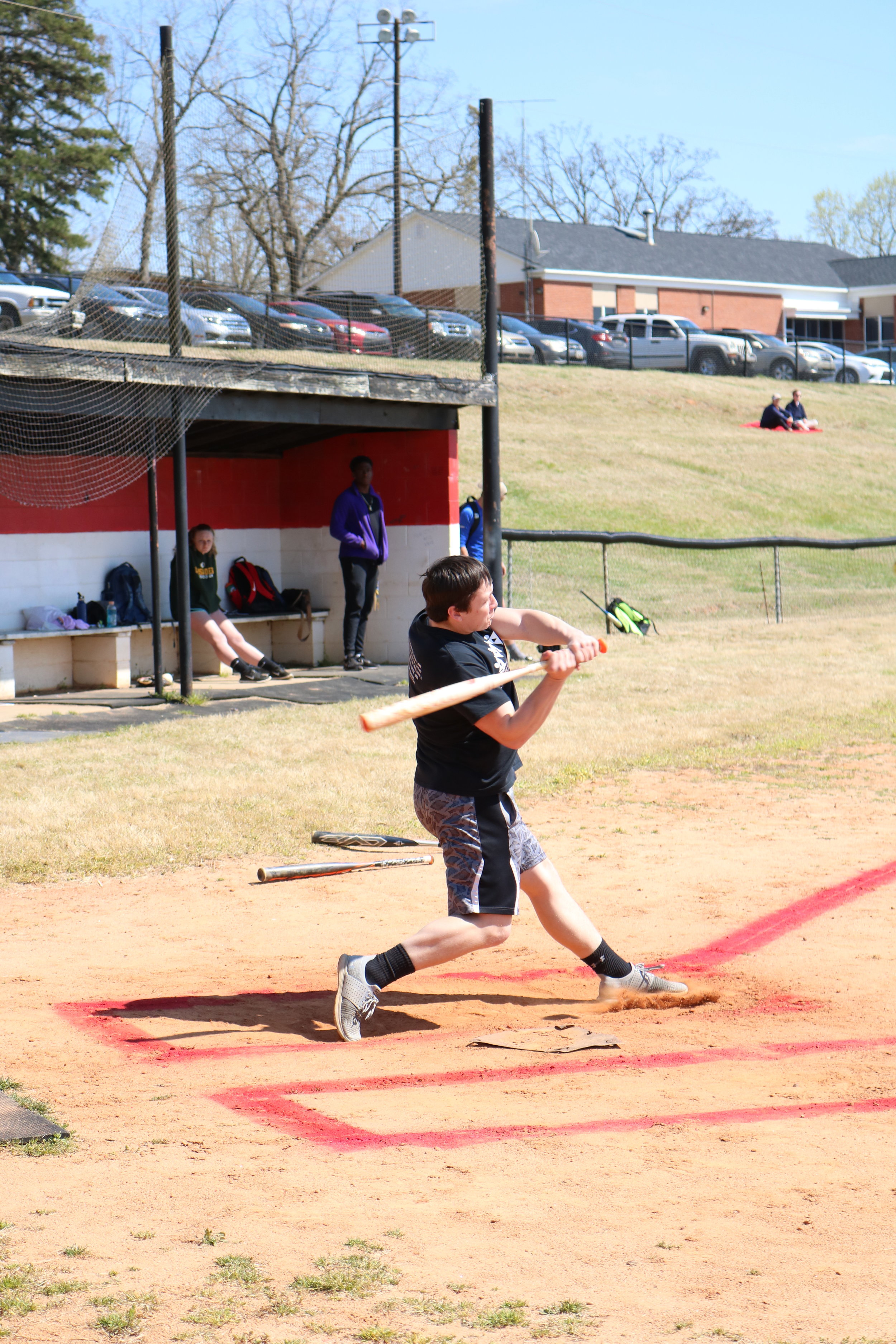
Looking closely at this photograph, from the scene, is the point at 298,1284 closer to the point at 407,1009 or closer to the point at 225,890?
the point at 407,1009

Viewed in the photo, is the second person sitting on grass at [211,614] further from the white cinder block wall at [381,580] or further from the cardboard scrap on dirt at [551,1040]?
the cardboard scrap on dirt at [551,1040]

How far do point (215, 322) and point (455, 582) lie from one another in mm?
9565

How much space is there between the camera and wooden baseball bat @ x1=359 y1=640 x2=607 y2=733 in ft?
14.9

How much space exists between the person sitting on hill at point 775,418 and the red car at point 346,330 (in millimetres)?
23249

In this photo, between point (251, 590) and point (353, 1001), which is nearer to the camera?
point (353, 1001)

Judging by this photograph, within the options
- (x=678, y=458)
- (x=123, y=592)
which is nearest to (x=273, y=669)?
(x=123, y=592)

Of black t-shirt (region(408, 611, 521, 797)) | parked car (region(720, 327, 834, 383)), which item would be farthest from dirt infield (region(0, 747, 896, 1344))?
parked car (region(720, 327, 834, 383))

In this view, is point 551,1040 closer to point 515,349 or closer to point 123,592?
point 123,592

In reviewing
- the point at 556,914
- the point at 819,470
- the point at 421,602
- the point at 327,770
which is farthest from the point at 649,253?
the point at 556,914

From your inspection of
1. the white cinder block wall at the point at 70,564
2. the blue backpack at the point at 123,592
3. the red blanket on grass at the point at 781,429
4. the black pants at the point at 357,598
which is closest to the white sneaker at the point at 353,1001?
the white cinder block wall at the point at 70,564

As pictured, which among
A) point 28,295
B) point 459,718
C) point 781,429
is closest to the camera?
point 459,718

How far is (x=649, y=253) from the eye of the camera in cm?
5669

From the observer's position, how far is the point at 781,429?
36500 mm

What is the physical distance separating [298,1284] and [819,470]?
3301cm
